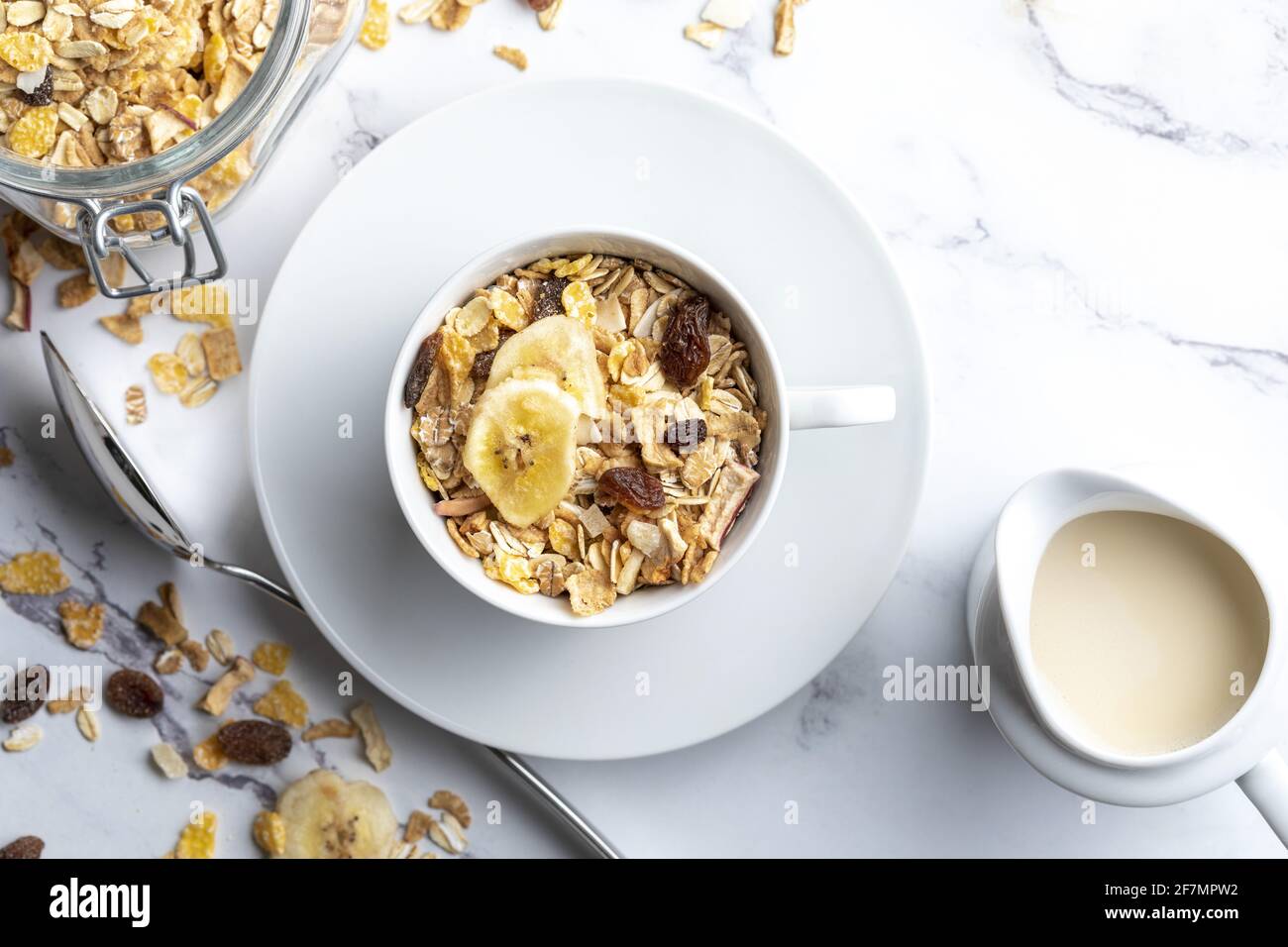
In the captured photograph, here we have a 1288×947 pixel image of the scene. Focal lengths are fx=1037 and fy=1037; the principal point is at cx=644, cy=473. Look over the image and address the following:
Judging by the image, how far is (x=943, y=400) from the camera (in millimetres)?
1115

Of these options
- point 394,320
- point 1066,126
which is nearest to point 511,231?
point 394,320

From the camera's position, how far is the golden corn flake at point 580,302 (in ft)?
2.79

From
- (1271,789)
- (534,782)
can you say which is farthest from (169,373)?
(1271,789)

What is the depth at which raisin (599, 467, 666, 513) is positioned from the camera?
32.3 inches

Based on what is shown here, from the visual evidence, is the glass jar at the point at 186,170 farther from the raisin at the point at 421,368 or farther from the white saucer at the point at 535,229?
the raisin at the point at 421,368

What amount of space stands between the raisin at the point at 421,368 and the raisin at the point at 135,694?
1.71ft

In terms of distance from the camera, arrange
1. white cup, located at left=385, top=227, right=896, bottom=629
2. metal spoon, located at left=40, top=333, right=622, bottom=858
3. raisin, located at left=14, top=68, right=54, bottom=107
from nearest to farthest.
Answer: white cup, located at left=385, top=227, right=896, bottom=629 → raisin, located at left=14, top=68, right=54, bottom=107 → metal spoon, located at left=40, top=333, right=622, bottom=858

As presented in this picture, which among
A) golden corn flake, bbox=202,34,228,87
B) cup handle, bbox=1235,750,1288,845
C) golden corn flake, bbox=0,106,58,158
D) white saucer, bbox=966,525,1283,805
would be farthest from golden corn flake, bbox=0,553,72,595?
cup handle, bbox=1235,750,1288,845

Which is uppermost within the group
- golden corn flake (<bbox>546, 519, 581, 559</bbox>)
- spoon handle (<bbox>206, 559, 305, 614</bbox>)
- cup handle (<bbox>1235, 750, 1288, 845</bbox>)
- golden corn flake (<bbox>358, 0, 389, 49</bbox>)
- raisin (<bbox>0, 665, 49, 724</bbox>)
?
golden corn flake (<bbox>358, 0, 389, 49</bbox>)

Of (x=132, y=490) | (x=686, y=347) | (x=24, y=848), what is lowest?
(x=24, y=848)

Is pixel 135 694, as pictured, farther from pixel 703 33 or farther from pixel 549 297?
pixel 703 33

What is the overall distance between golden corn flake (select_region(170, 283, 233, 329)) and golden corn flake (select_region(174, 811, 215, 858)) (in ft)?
1.76

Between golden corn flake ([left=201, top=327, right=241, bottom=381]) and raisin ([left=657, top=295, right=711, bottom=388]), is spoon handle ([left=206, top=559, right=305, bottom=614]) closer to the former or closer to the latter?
golden corn flake ([left=201, top=327, right=241, bottom=381])

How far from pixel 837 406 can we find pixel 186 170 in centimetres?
60
